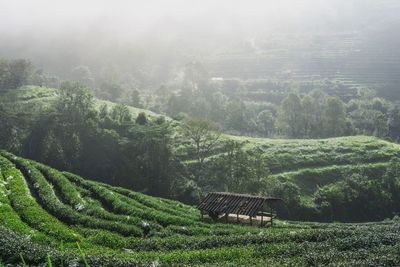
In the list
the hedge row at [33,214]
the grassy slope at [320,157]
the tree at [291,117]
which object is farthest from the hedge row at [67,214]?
the tree at [291,117]

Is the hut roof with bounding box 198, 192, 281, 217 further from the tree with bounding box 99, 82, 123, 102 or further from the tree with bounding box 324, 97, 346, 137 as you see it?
the tree with bounding box 99, 82, 123, 102

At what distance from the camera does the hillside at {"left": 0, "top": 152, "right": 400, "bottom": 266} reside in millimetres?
28531

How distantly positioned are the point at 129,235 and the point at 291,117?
369ft

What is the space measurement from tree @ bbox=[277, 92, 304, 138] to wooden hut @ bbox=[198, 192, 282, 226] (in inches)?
3721

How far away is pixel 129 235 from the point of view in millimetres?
45344

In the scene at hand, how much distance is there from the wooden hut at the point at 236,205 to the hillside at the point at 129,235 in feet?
9.90

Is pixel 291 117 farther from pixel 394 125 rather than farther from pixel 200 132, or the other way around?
pixel 200 132

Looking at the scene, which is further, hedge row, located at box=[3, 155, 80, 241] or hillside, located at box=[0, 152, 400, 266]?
hedge row, located at box=[3, 155, 80, 241]

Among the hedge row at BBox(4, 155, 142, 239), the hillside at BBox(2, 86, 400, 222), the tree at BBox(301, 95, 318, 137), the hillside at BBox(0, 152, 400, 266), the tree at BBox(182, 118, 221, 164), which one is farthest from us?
the tree at BBox(301, 95, 318, 137)

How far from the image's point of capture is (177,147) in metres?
102

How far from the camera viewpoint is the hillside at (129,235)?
2853cm

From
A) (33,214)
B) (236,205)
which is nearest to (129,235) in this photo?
(33,214)

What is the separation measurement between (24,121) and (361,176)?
231ft

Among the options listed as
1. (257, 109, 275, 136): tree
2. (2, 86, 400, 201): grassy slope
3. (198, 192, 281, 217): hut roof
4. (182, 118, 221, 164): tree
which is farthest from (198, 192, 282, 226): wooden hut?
(257, 109, 275, 136): tree
